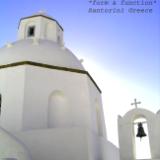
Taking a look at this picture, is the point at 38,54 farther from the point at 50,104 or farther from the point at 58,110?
the point at 58,110

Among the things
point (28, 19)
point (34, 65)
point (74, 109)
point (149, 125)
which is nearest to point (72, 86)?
point (74, 109)

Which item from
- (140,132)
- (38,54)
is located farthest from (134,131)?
(38,54)

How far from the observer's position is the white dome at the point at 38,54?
11.1 metres

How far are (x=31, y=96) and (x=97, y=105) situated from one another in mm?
3233

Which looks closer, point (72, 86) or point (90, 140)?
point (90, 140)

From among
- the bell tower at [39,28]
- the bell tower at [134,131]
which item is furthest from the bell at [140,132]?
the bell tower at [39,28]

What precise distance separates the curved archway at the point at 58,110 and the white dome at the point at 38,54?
1.40 metres

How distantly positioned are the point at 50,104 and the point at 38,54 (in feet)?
7.45

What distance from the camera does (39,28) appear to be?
550 inches

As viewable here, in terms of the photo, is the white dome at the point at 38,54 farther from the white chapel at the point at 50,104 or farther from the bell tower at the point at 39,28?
the bell tower at the point at 39,28

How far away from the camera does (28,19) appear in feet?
47.6

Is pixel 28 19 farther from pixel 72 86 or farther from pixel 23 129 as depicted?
pixel 23 129

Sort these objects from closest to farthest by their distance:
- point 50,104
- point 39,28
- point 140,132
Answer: point 50,104, point 140,132, point 39,28

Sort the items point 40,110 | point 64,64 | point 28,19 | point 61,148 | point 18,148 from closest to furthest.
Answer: point 18,148
point 61,148
point 40,110
point 64,64
point 28,19
